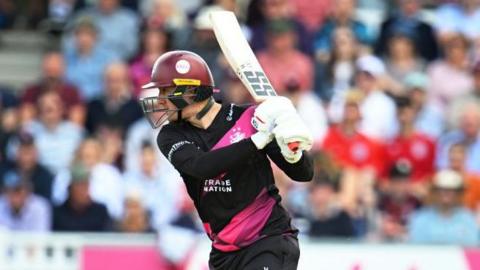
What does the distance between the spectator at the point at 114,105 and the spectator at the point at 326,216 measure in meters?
2.08

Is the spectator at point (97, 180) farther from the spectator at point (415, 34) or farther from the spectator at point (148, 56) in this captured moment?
the spectator at point (415, 34)

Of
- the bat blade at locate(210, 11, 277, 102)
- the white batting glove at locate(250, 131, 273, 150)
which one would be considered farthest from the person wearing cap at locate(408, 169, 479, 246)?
the white batting glove at locate(250, 131, 273, 150)

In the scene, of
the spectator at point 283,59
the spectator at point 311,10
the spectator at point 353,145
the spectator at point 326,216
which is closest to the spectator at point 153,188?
the spectator at point 326,216

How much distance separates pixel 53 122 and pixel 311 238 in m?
2.99

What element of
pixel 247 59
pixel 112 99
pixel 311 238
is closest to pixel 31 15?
pixel 112 99

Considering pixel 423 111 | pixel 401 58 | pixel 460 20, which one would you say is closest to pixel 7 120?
pixel 401 58

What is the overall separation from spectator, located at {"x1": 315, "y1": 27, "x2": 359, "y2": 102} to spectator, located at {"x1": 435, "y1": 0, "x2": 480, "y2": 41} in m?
0.99

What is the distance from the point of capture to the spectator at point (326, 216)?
399 inches

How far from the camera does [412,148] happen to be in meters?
11.2

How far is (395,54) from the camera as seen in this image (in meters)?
12.0

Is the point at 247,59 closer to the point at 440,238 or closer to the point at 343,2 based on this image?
the point at 440,238

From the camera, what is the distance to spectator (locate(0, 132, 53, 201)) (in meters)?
11.1

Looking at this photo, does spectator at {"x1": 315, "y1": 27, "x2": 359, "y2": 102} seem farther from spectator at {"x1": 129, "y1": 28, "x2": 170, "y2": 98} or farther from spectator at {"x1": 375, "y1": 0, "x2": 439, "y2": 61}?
spectator at {"x1": 129, "y1": 28, "x2": 170, "y2": 98}

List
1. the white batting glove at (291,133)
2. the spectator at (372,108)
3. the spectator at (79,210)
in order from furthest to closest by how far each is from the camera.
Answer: the spectator at (372,108), the spectator at (79,210), the white batting glove at (291,133)
